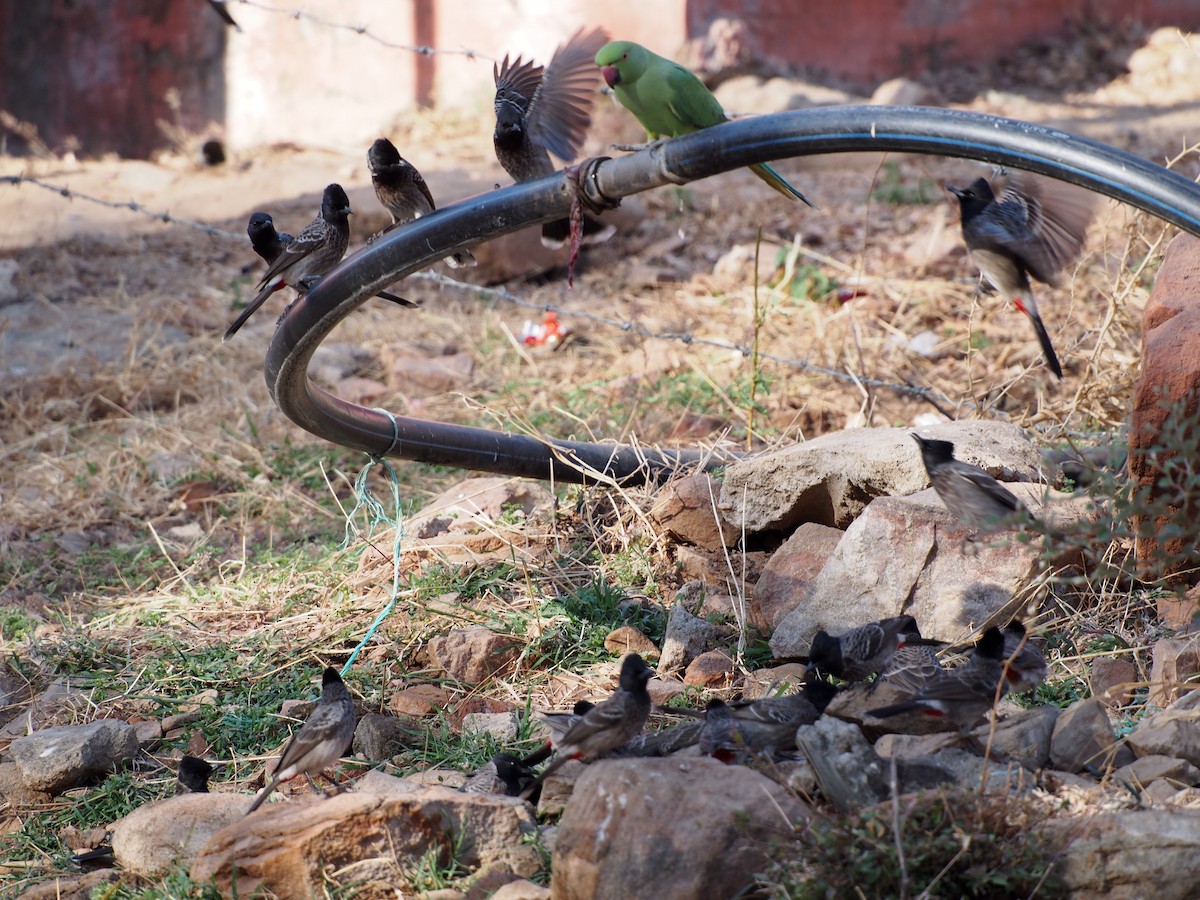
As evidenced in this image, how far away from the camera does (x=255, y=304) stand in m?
3.75

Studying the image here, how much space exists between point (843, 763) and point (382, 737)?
1535 millimetres

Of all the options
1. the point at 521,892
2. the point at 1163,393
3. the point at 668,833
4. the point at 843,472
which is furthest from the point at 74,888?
the point at 1163,393

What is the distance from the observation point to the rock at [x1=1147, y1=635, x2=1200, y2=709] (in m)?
3.32

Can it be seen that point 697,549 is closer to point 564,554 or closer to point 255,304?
point 564,554

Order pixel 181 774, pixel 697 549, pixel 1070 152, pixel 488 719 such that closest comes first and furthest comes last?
pixel 1070 152 < pixel 181 774 < pixel 488 719 < pixel 697 549

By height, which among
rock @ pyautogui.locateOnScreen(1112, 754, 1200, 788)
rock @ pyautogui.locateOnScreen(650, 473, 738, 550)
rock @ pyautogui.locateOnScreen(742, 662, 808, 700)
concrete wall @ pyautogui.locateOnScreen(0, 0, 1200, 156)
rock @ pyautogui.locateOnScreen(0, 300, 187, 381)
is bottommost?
rock @ pyautogui.locateOnScreen(742, 662, 808, 700)

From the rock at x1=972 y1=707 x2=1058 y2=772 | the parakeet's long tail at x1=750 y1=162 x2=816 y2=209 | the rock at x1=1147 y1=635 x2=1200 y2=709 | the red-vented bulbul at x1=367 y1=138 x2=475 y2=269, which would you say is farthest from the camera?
the red-vented bulbul at x1=367 y1=138 x2=475 y2=269

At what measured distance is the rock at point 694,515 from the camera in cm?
454

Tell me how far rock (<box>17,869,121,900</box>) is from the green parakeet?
3.05 metres

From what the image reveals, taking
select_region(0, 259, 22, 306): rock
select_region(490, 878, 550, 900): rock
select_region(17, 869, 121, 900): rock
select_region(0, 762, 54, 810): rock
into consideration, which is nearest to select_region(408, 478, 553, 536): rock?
select_region(0, 762, 54, 810): rock

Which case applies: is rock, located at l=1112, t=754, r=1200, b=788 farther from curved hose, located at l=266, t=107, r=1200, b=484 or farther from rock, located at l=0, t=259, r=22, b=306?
rock, located at l=0, t=259, r=22, b=306

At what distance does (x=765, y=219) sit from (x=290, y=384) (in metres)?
6.26

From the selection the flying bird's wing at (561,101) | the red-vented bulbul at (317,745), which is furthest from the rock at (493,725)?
the flying bird's wing at (561,101)

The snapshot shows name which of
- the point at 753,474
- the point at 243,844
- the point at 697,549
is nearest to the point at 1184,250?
the point at 753,474
